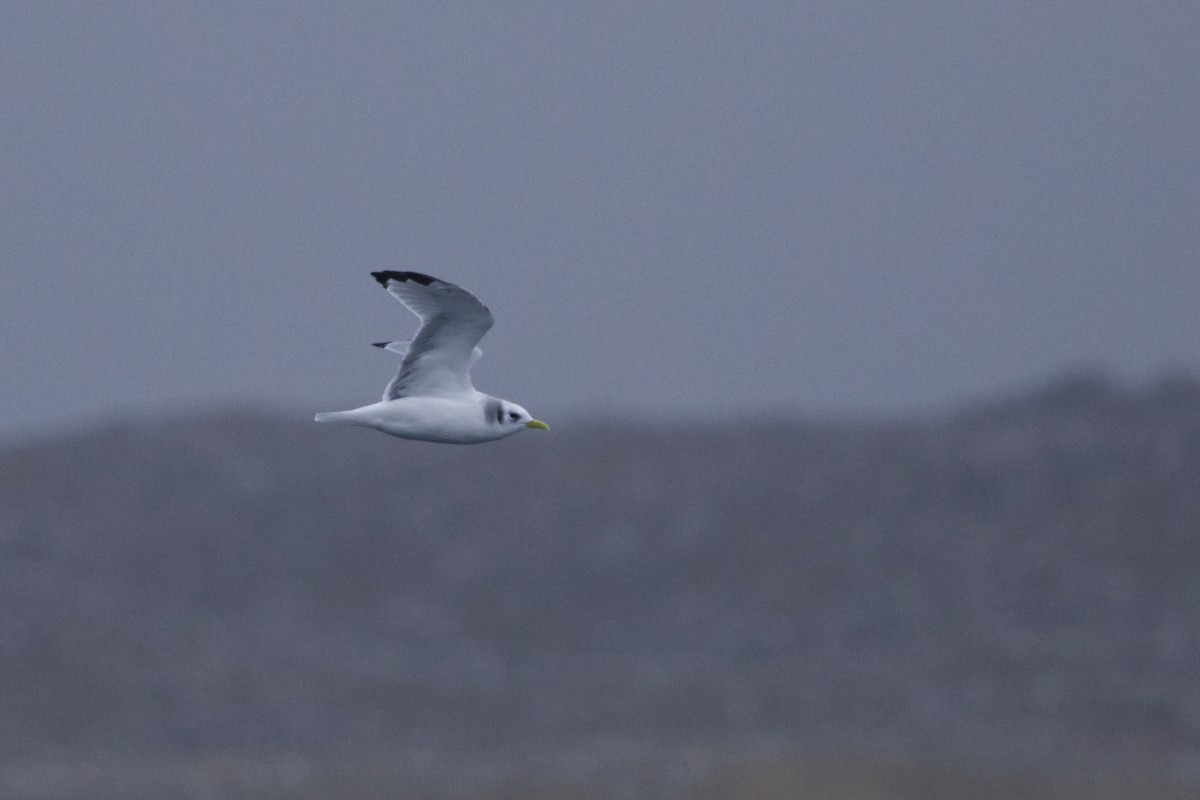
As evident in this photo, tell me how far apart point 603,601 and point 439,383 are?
28.9 meters

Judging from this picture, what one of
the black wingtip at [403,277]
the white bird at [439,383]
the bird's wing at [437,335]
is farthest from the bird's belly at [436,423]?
the black wingtip at [403,277]

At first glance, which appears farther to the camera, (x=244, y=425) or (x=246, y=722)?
(x=244, y=425)

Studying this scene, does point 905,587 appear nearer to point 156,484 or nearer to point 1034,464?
point 1034,464

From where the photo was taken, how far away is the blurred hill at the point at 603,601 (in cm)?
3244

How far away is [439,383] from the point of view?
1282 centimetres

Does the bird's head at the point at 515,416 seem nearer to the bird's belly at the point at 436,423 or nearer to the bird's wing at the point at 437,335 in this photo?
the bird's belly at the point at 436,423

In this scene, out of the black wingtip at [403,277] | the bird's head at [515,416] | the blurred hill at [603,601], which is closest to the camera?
the black wingtip at [403,277]

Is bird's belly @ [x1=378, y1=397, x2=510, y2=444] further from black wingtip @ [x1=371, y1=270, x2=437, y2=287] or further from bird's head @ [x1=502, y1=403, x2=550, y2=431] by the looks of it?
black wingtip @ [x1=371, y1=270, x2=437, y2=287]

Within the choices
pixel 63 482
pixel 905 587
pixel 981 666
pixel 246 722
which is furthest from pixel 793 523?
pixel 63 482

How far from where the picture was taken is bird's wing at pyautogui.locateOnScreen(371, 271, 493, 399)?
12.2 metres

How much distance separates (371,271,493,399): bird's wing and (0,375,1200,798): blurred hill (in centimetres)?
1625

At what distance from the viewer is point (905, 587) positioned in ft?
132

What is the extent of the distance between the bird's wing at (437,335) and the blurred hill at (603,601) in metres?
16.2

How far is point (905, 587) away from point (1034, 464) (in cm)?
627
